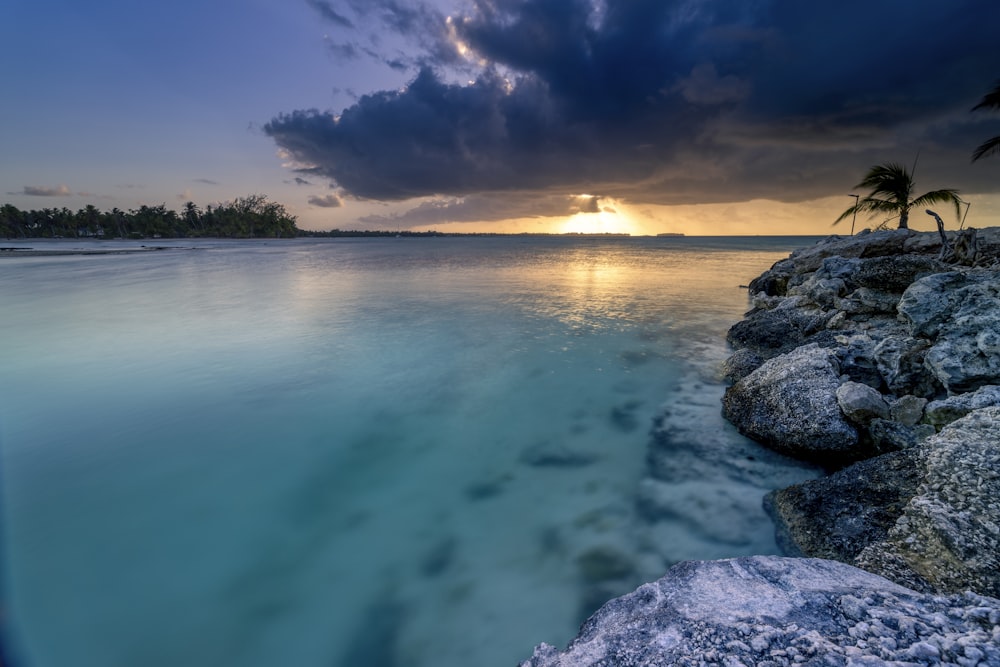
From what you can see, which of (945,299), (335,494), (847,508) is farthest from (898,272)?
(335,494)

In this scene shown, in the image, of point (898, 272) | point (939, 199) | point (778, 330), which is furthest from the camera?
point (939, 199)

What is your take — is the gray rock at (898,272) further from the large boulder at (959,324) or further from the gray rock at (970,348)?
the gray rock at (970,348)

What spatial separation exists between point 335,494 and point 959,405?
22.4 ft

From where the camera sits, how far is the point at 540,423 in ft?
22.2

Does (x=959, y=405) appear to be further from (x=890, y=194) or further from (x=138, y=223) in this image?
(x=138, y=223)

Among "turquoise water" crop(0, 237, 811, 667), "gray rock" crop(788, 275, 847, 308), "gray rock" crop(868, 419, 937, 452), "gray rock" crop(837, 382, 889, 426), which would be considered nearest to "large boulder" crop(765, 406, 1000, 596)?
"turquoise water" crop(0, 237, 811, 667)

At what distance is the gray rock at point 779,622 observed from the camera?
165 centimetres

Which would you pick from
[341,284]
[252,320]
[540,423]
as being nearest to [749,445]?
[540,423]

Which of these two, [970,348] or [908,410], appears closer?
[908,410]

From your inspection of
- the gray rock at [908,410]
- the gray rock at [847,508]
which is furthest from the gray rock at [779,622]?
the gray rock at [908,410]

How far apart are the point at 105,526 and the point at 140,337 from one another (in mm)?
9187

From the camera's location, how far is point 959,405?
4.13 meters

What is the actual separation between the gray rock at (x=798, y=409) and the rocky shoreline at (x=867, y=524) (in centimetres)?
2

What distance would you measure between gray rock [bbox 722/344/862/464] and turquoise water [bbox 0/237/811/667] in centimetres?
43
